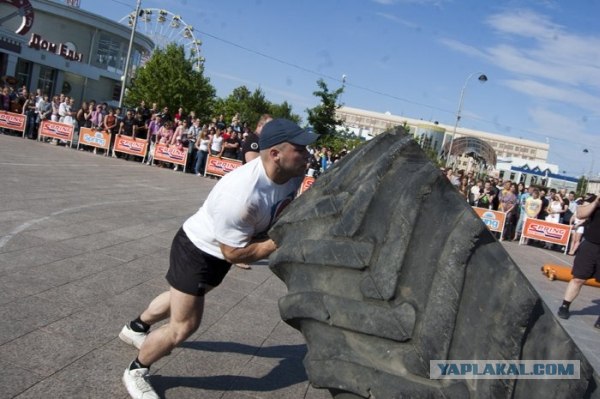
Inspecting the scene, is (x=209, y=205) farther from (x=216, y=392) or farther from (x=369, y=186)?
(x=369, y=186)

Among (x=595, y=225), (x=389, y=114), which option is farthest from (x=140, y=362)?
(x=389, y=114)

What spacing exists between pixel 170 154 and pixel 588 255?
48.6ft

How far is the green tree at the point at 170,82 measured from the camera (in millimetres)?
47062

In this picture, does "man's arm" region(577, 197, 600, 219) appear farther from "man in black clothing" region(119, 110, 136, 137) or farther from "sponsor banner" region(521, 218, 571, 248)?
"man in black clothing" region(119, 110, 136, 137)

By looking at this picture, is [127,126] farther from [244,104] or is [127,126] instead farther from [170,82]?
[244,104]

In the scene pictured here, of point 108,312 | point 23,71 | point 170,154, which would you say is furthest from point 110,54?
point 108,312

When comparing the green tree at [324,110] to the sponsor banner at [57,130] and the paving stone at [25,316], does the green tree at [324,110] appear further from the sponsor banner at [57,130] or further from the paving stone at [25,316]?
the paving stone at [25,316]

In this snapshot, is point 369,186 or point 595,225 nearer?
point 369,186

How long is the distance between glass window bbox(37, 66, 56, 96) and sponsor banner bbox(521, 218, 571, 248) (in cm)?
4102

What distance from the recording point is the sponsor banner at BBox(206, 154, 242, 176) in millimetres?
18422

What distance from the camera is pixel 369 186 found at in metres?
1.69

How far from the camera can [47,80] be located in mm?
45969

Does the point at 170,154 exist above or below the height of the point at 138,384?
above

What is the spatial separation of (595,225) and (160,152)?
15.1 meters
